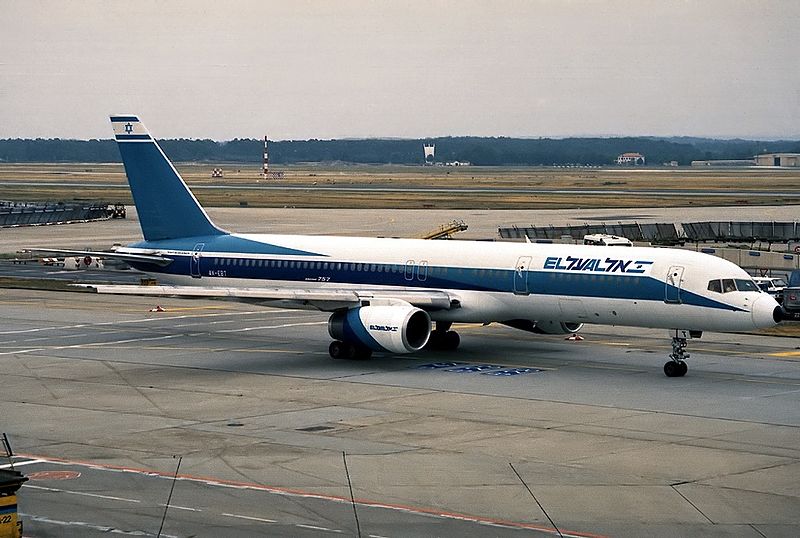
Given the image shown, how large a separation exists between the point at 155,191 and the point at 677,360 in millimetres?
24021

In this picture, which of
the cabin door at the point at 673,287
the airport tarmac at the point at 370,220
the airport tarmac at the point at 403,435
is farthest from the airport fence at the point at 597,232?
the cabin door at the point at 673,287

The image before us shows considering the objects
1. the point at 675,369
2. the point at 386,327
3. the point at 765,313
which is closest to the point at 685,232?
the point at 675,369

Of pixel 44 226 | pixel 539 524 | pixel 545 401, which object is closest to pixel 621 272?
pixel 545 401

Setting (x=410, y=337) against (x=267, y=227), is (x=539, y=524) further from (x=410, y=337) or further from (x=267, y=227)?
(x=267, y=227)

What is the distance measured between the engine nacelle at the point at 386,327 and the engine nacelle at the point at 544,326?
4.24 metres

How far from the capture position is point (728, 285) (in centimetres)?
4172

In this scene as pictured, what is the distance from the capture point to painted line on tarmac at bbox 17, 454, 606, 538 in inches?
933

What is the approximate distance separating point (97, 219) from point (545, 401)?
9649cm

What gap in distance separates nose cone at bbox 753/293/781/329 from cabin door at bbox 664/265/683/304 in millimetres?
2472

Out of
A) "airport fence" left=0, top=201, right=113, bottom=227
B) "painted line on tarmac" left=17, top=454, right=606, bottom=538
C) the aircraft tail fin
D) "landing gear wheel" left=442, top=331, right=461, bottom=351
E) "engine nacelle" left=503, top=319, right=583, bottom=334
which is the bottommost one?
"airport fence" left=0, top=201, right=113, bottom=227

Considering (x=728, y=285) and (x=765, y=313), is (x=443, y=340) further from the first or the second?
(x=765, y=313)

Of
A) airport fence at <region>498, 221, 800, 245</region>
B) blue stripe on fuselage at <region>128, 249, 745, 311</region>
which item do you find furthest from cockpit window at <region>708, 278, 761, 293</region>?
airport fence at <region>498, 221, 800, 245</region>

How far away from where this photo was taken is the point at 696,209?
448ft

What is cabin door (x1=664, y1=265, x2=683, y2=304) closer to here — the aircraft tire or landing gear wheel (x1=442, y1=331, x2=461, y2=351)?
the aircraft tire
